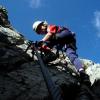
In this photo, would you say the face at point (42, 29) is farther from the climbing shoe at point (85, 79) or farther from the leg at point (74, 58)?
the climbing shoe at point (85, 79)

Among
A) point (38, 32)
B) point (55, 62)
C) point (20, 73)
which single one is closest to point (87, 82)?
point (20, 73)

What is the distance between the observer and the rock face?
380 inches

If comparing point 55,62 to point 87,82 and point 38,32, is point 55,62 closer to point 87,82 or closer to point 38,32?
point 38,32

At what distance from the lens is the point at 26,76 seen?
11.4 m

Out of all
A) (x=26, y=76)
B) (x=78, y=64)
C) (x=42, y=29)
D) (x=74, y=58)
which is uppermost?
(x=42, y=29)

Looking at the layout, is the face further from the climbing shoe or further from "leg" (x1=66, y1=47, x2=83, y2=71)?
the climbing shoe

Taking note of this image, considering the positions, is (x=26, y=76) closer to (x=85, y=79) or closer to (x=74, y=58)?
(x=85, y=79)

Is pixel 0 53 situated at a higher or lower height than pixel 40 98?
higher

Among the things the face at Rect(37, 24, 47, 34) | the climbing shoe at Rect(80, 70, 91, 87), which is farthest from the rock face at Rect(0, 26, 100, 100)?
the face at Rect(37, 24, 47, 34)

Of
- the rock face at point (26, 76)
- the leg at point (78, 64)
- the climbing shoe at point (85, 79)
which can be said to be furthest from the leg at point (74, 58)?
the rock face at point (26, 76)

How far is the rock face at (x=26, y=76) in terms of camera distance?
9.64 m

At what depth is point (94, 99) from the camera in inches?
408

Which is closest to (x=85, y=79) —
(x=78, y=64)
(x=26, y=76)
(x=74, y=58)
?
(x=78, y=64)

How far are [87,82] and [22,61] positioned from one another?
3595mm
